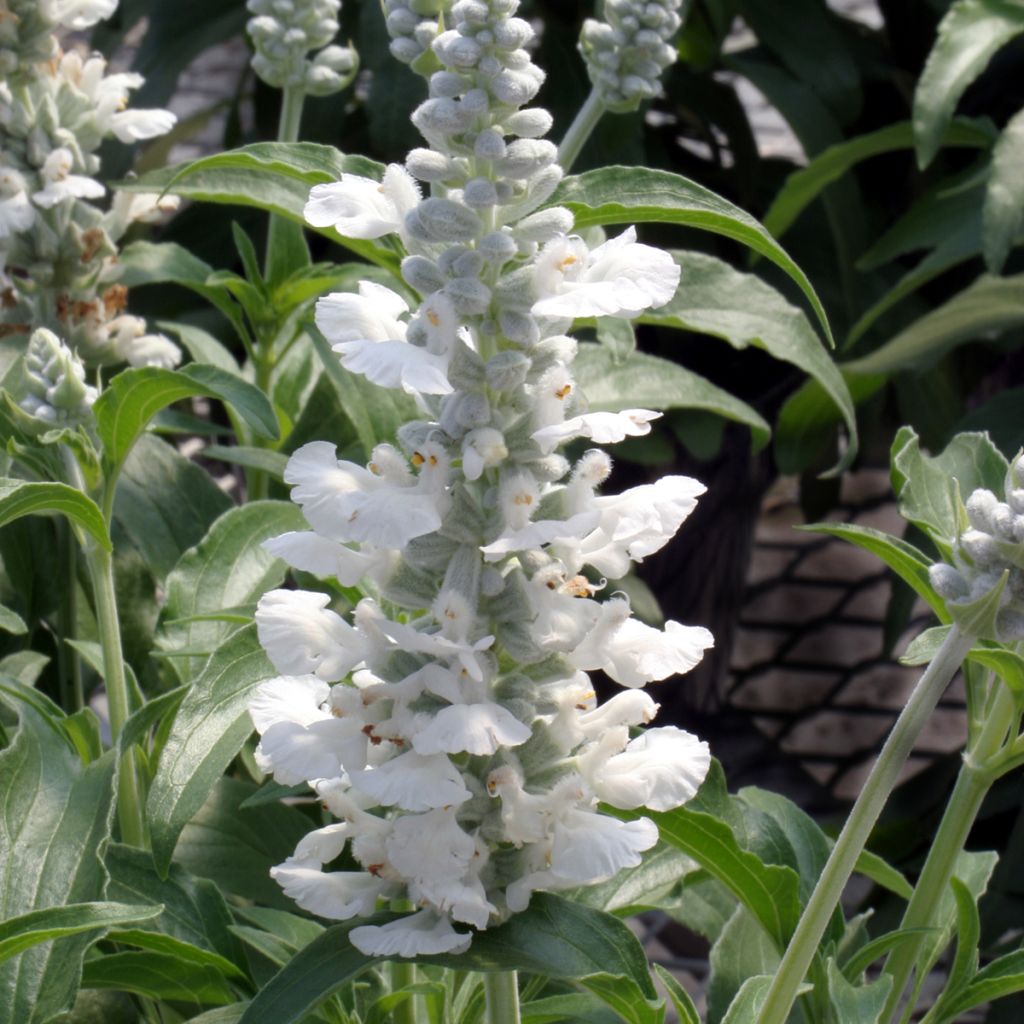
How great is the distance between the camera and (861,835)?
437 mm

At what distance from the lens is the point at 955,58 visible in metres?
1.07

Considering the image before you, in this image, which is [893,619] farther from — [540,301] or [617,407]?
[540,301]

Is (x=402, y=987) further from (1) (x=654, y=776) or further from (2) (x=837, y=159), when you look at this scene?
(2) (x=837, y=159)

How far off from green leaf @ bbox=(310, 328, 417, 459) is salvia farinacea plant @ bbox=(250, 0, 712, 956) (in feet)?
0.81

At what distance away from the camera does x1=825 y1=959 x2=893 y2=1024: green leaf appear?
52cm

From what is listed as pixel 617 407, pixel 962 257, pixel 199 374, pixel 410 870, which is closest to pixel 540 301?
pixel 410 870

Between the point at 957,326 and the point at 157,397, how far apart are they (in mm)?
692

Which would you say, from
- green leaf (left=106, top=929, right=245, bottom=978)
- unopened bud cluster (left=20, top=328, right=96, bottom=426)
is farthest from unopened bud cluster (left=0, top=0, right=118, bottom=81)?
green leaf (left=106, top=929, right=245, bottom=978)

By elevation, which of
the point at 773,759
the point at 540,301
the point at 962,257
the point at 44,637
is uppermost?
the point at 540,301

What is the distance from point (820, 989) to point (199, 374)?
0.33 metres

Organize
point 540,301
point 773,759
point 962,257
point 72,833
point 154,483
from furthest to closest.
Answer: point 773,759
point 962,257
point 154,483
point 72,833
point 540,301

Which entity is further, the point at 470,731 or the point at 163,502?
the point at 163,502

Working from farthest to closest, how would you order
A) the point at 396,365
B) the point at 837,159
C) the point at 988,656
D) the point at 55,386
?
the point at 837,159 → the point at 55,386 → the point at 988,656 → the point at 396,365

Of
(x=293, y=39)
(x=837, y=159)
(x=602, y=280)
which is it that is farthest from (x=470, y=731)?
(x=837, y=159)
